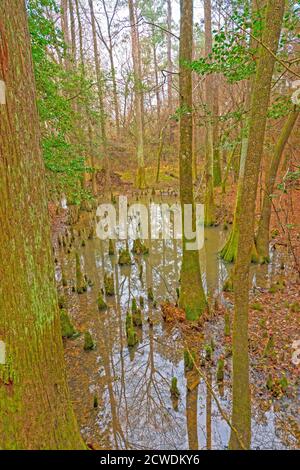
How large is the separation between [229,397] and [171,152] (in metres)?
20.9

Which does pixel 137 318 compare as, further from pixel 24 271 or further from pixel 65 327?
pixel 24 271

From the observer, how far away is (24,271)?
1.66 m

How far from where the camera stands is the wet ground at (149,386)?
326cm

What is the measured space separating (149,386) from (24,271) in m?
3.11

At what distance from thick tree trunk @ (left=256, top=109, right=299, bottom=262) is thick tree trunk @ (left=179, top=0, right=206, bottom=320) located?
2357 mm

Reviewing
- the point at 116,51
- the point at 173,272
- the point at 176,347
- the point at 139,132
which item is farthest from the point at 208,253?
the point at 116,51

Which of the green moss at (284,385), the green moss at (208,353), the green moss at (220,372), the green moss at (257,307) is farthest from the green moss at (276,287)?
the green moss at (220,372)

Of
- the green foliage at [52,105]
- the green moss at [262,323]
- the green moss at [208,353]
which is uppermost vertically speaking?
the green foliage at [52,105]

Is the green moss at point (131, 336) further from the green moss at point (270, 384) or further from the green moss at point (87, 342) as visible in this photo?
the green moss at point (270, 384)

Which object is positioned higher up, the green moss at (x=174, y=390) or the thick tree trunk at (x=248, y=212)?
the thick tree trunk at (x=248, y=212)

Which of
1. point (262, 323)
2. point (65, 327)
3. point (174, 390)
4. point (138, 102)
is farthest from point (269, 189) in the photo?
point (138, 102)

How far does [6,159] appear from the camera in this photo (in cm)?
155

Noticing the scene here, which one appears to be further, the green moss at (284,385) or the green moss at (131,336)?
the green moss at (131,336)

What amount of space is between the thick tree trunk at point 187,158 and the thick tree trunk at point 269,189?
236 cm
